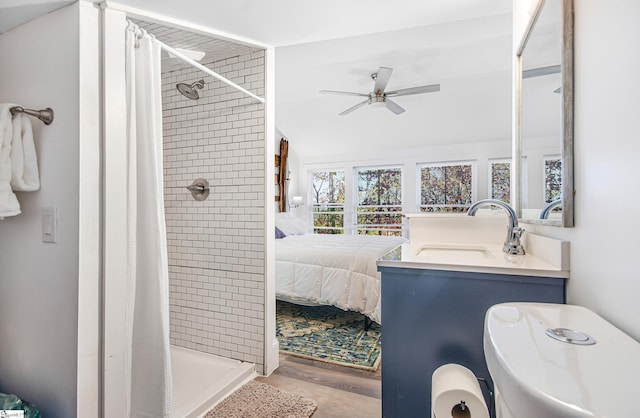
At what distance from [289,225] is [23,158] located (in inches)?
134

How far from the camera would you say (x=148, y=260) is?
4.85 feet

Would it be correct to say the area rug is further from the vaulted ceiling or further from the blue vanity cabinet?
the vaulted ceiling

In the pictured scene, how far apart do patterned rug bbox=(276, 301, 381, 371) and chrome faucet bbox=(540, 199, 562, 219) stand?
1516 millimetres

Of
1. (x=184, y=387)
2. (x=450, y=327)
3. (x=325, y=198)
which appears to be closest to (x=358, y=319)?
(x=184, y=387)

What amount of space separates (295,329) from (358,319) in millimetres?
662

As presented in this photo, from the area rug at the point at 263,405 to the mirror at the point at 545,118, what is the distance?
1585 mm

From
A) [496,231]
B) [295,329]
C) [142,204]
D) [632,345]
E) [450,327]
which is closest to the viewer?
[632,345]

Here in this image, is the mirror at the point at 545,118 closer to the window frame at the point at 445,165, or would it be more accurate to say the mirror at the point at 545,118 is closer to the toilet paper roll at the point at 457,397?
the toilet paper roll at the point at 457,397

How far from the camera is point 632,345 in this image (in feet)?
1.99

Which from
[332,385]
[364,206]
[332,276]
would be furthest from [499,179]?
[332,385]

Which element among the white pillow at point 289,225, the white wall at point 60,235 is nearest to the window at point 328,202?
the white pillow at point 289,225

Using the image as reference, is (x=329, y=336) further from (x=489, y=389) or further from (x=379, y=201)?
(x=379, y=201)

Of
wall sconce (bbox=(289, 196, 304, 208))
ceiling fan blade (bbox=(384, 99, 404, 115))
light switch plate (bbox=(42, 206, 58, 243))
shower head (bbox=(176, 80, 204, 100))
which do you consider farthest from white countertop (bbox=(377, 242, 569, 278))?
wall sconce (bbox=(289, 196, 304, 208))

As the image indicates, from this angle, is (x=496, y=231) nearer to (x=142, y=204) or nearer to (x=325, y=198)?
(x=142, y=204)
